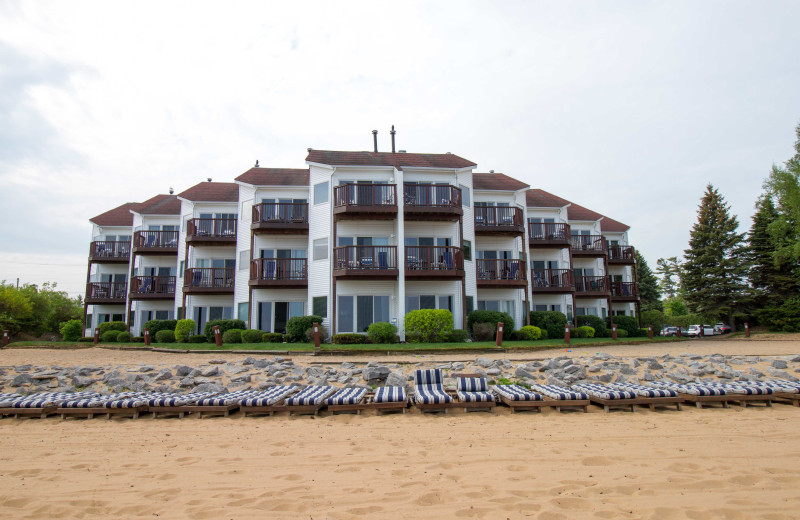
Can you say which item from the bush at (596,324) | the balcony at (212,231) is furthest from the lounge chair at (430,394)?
the bush at (596,324)

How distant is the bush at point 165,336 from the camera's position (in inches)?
1096

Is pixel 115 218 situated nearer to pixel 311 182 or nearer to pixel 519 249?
pixel 311 182

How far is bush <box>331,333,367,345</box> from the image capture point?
23.6 meters

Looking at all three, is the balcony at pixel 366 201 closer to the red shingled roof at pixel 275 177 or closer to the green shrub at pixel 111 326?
the red shingled roof at pixel 275 177

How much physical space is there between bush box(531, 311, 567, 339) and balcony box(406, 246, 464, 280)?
665 centimetres

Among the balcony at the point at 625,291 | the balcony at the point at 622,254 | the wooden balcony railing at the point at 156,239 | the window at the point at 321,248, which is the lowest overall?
the balcony at the point at 625,291

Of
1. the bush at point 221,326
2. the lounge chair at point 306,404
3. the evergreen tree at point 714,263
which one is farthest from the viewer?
the evergreen tree at point 714,263

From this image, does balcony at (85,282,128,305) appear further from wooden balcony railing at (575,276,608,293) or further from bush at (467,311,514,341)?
wooden balcony railing at (575,276,608,293)

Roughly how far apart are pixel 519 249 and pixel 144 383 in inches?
909

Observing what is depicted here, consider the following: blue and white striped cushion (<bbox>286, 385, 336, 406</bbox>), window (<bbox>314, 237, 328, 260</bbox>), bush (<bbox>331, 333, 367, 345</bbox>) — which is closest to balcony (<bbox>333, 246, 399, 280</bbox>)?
window (<bbox>314, 237, 328, 260</bbox>)

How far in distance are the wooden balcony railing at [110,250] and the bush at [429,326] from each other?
82.5 feet

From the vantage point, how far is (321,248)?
89.2 feet

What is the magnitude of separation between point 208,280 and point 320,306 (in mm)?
8626

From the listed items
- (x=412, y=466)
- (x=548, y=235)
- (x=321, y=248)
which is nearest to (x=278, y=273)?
(x=321, y=248)
